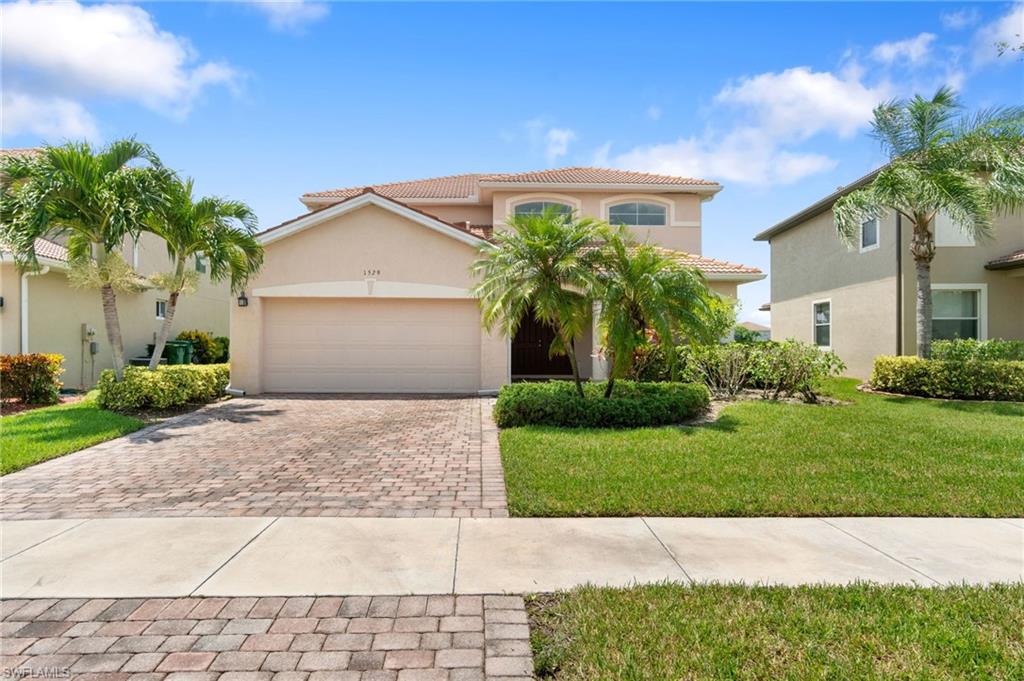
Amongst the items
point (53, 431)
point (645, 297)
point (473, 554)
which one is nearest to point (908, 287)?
point (645, 297)

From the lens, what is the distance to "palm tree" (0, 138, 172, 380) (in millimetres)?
10000

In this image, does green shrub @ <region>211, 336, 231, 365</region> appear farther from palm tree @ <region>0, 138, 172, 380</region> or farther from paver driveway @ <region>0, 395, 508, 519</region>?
paver driveway @ <region>0, 395, 508, 519</region>

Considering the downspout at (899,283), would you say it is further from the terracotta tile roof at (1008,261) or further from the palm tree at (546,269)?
→ the palm tree at (546,269)

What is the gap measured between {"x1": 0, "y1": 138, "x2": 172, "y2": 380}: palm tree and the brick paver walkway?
926 centimetres

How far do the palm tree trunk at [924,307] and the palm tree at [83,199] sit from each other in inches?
692

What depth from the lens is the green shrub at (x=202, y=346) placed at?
1992 cm

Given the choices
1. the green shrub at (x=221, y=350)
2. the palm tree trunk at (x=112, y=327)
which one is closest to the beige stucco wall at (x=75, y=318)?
the green shrub at (x=221, y=350)

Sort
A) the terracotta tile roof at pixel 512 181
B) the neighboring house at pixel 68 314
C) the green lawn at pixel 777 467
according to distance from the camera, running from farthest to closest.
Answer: the terracotta tile roof at pixel 512 181 → the neighboring house at pixel 68 314 → the green lawn at pixel 777 467

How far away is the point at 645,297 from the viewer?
9.20 metres

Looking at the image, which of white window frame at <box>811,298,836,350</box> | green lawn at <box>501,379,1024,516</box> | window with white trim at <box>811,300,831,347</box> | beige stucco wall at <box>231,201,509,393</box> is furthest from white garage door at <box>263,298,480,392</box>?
window with white trim at <box>811,300,831,347</box>

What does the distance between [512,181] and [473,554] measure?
16.5 metres

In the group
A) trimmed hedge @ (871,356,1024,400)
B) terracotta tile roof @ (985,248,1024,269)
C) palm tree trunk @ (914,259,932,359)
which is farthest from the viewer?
terracotta tile roof @ (985,248,1024,269)

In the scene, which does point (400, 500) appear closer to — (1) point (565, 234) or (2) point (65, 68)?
(1) point (565, 234)

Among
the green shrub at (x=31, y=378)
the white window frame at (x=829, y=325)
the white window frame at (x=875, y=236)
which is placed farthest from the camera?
the white window frame at (x=829, y=325)
